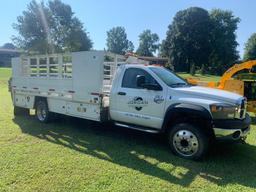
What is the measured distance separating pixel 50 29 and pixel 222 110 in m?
50.3

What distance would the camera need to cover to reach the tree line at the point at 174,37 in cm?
4916

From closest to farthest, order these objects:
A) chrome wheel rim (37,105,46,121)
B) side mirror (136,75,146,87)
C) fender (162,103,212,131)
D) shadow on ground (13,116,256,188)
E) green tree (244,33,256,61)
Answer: shadow on ground (13,116,256,188) < fender (162,103,212,131) < side mirror (136,75,146,87) < chrome wheel rim (37,105,46,121) < green tree (244,33,256,61)

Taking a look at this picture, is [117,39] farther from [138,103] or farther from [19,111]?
[138,103]

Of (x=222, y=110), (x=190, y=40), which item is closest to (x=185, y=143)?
(x=222, y=110)

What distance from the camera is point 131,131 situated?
26.8ft

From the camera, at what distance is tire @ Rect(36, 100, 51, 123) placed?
9.08m

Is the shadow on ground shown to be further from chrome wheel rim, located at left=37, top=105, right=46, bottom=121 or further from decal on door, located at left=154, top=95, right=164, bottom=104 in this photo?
decal on door, located at left=154, top=95, right=164, bottom=104

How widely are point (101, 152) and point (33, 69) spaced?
4.88 meters

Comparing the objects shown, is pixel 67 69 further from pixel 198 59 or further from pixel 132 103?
pixel 198 59

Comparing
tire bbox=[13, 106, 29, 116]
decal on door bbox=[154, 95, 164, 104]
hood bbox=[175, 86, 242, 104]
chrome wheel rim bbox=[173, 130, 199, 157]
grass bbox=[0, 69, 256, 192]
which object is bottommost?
grass bbox=[0, 69, 256, 192]

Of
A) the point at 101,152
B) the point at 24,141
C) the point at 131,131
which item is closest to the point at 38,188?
the point at 101,152

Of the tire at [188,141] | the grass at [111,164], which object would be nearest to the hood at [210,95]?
the tire at [188,141]

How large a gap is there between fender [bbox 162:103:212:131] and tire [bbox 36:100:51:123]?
453 cm

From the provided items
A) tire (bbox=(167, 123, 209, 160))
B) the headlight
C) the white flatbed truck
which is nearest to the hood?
the white flatbed truck
